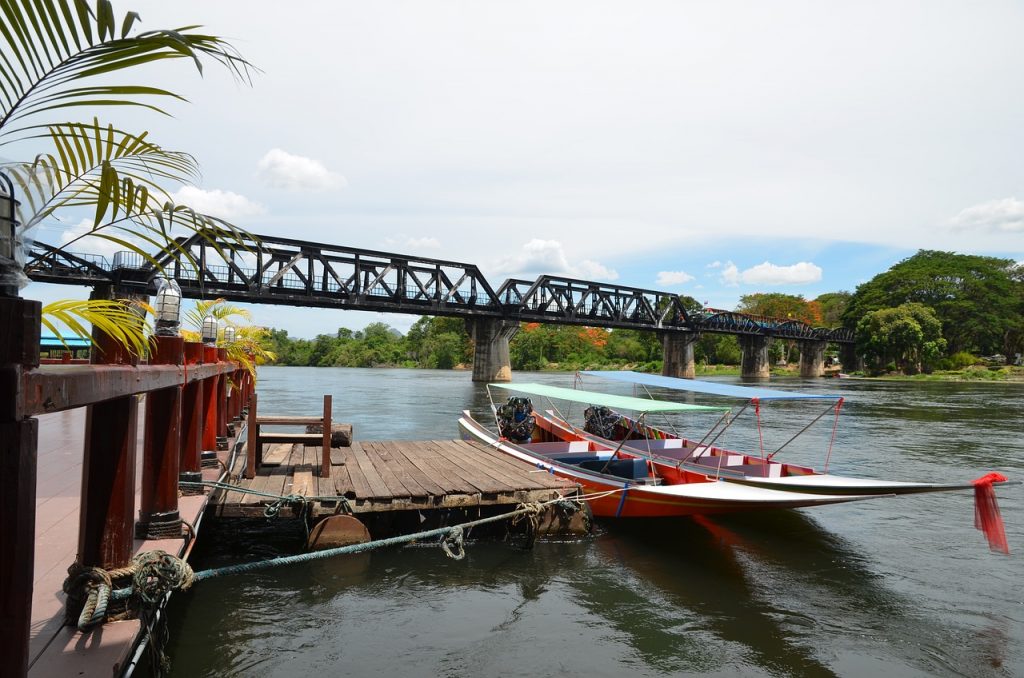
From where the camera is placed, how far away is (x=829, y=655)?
653cm

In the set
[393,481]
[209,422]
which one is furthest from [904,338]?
A: [209,422]

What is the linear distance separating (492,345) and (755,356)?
1693 inches

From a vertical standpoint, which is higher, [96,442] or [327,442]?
→ [96,442]

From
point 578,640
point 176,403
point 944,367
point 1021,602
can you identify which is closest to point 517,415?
point 578,640

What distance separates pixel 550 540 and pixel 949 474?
470 inches

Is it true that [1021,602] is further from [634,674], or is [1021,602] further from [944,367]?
[944,367]

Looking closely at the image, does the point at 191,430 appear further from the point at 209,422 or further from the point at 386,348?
the point at 386,348

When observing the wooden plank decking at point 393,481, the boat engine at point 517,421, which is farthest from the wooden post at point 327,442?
the boat engine at point 517,421

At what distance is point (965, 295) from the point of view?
84562mm

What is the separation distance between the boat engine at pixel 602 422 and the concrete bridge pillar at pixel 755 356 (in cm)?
8269

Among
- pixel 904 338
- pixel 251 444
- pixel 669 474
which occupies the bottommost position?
pixel 669 474

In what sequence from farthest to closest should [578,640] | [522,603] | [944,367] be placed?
1. [944,367]
2. [522,603]
3. [578,640]

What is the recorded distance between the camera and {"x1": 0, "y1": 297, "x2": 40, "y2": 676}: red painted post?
6.86 ft

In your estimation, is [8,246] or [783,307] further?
[783,307]
